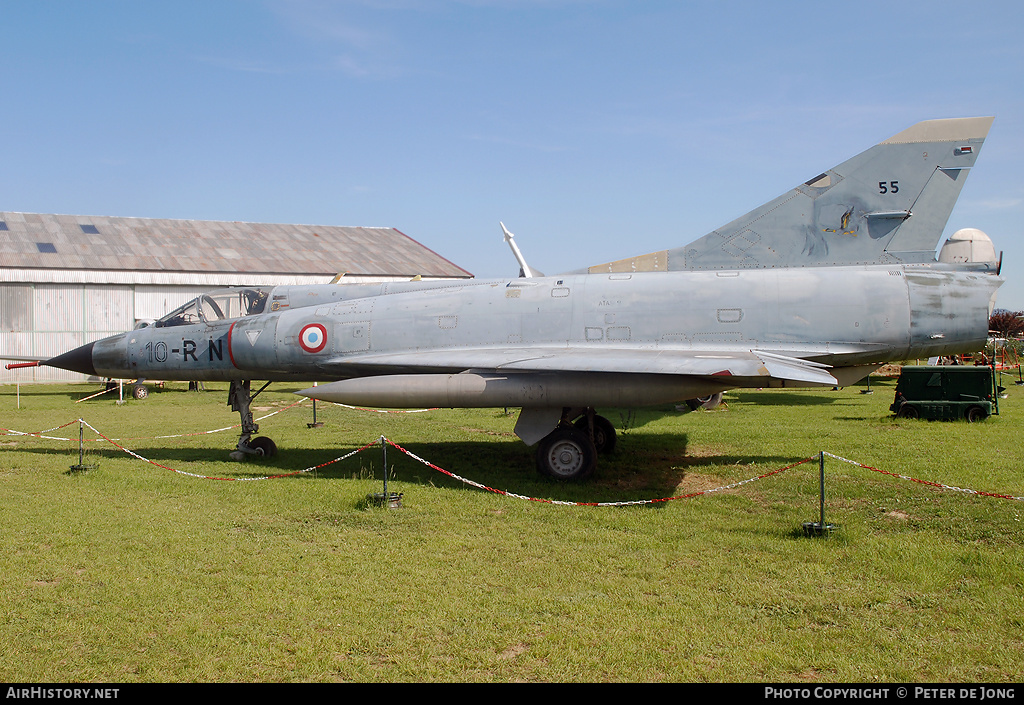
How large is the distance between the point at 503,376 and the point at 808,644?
5497mm

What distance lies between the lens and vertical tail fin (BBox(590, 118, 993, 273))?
996 centimetres

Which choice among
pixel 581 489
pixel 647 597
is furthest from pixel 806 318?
pixel 647 597

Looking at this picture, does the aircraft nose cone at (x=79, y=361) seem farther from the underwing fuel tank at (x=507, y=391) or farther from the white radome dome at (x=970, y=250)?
the white radome dome at (x=970, y=250)

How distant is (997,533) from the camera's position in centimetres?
707

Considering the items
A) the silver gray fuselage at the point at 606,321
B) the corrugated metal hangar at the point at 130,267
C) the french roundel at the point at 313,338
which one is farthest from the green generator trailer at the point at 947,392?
the corrugated metal hangar at the point at 130,267

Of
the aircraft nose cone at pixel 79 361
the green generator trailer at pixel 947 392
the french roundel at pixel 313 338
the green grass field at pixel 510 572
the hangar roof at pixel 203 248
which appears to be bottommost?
the green grass field at pixel 510 572

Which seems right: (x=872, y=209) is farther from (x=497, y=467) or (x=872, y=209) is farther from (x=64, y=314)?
(x=64, y=314)

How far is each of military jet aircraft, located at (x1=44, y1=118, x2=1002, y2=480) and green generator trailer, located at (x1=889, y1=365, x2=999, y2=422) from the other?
7.38 meters

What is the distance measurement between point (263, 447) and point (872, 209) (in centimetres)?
1021

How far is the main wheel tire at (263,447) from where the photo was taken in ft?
39.5

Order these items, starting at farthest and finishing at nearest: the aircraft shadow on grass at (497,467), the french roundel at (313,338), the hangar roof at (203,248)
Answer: the hangar roof at (203,248), the french roundel at (313,338), the aircraft shadow on grass at (497,467)

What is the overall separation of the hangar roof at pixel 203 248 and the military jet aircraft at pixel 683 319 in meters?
25.8

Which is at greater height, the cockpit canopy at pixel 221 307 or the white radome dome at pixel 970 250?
the white radome dome at pixel 970 250
